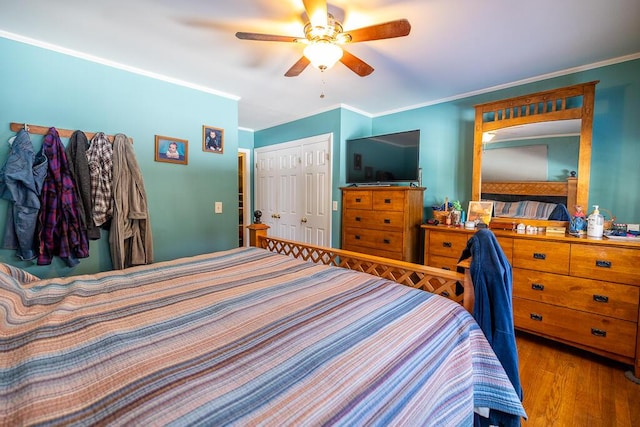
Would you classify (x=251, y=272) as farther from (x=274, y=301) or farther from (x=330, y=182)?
(x=330, y=182)

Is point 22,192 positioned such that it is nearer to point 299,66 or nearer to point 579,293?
point 299,66

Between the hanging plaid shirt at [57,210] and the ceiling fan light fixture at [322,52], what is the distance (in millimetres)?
1968

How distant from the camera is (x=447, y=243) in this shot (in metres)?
2.54

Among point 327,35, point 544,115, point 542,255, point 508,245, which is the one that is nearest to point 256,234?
point 327,35

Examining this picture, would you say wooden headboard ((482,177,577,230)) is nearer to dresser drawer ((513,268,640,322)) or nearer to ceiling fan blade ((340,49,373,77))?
dresser drawer ((513,268,640,322))

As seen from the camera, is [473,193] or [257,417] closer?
[257,417]

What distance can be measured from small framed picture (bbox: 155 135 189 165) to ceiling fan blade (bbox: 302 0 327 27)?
6.00 feet

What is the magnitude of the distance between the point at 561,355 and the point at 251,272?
7.98 ft

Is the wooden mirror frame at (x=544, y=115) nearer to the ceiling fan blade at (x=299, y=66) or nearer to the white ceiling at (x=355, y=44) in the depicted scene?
the white ceiling at (x=355, y=44)

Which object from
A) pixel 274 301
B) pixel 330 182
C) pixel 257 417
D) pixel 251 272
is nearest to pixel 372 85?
pixel 330 182

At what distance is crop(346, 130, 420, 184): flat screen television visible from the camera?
9.36ft

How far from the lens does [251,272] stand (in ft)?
5.02

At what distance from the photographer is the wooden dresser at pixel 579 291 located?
1777 millimetres

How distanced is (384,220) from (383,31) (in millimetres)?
1797
